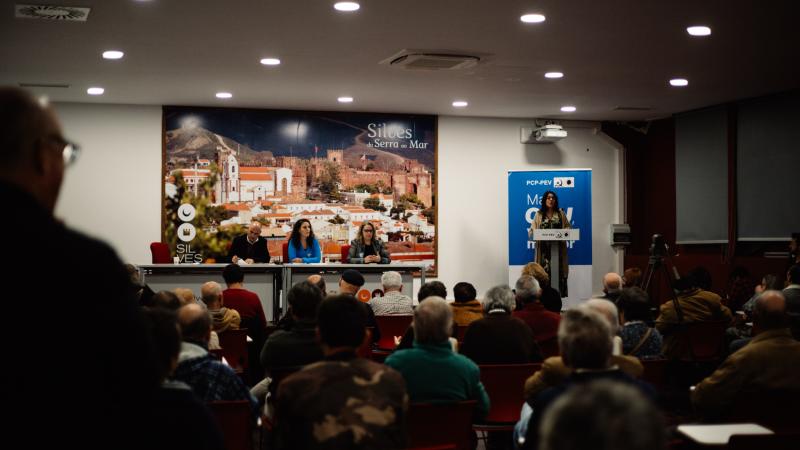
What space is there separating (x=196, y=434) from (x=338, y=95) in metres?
11.2

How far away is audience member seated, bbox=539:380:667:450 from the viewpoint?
111cm

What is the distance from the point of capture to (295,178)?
46.6 feet

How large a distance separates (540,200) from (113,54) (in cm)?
733

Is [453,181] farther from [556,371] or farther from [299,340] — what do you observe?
[556,371]

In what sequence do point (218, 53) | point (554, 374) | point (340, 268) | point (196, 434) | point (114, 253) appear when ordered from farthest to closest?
1. point (340, 268)
2. point (218, 53)
3. point (554, 374)
4. point (196, 434)
5. point (114, 253)

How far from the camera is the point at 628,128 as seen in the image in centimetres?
1591

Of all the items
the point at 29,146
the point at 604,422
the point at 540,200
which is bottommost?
the point at 604,422

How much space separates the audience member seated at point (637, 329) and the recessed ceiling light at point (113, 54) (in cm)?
683

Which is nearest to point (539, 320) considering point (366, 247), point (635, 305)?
point (635, 305)

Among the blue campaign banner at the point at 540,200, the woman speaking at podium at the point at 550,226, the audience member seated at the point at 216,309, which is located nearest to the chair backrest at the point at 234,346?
the audience member seated at the point at 216,309

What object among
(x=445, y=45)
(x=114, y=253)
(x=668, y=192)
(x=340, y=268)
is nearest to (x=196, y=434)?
(x=114, y=253)

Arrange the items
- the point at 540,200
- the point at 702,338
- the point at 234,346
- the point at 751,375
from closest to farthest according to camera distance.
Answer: the point at 751,375, the point at 234,346, the point at 702,338, the point at 540,200

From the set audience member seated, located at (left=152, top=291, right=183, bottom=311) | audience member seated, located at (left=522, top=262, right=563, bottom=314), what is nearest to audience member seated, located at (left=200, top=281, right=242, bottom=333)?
audience member seated, located at (left=152, top=291, right=183, bottom=311)

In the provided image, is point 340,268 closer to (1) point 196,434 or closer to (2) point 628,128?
(2) point 628,128
